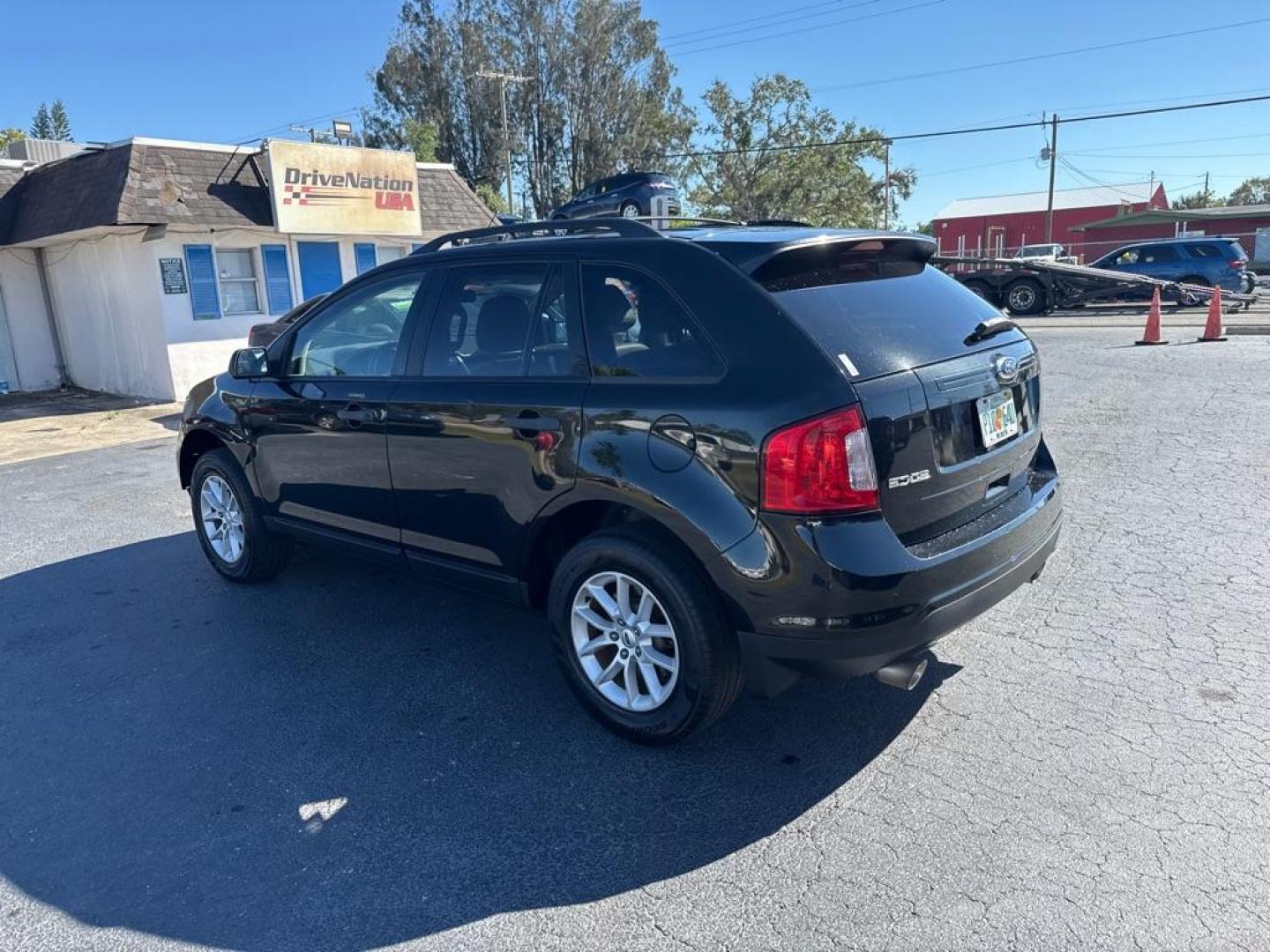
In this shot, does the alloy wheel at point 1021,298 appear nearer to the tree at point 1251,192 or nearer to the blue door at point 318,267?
the blue door at point 318,267

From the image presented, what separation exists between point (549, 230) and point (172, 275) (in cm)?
1198

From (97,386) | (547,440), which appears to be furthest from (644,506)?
(97,386)

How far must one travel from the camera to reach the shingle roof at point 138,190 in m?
12.6

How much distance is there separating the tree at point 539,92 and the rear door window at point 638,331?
138ft

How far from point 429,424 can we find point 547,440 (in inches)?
27.9

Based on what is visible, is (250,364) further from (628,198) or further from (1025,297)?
(1025,297)

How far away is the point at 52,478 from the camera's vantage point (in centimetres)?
863

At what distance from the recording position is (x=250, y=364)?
15.8 ft

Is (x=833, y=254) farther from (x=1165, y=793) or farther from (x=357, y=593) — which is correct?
(x=357, y=593)

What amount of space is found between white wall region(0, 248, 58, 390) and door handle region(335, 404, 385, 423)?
48.7ft

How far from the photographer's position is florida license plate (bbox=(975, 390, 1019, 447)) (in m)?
3.20

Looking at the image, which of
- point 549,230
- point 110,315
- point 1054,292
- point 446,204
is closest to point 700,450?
point 549,230

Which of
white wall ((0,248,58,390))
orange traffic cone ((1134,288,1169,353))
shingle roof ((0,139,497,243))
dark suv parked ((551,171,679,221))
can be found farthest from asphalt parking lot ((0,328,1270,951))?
dark suv parked ((551,171,679,221))

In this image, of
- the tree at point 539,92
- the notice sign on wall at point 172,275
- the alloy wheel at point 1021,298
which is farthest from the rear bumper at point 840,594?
the tree at point 539,92
